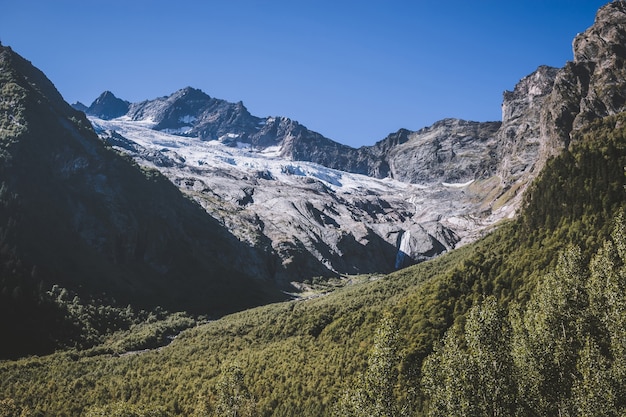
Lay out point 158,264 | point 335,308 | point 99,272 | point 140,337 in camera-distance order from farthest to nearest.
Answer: point 158,264 < point 99,272 < point 140,337 < point 335,308

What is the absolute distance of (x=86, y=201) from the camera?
610 feet

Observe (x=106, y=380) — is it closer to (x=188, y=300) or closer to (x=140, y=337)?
(x=140, y=337)

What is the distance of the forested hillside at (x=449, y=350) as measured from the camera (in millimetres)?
42656

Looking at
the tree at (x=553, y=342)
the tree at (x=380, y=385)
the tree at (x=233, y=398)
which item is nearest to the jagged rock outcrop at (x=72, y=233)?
the tree at (x=233, y=398)

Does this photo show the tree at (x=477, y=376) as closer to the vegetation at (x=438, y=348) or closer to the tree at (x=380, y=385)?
the vegetation at (x=438, y=348)

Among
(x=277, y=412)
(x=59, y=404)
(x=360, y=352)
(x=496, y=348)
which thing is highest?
(x=496, y=348)

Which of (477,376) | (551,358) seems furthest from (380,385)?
(551,358)

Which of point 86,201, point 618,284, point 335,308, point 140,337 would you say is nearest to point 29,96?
point 86,201

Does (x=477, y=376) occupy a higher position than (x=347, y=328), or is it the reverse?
(x=477, y=376)

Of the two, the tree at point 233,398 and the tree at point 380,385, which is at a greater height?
the tree at point 380,385

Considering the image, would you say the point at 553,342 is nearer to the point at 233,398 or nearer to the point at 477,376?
the point at 477,376

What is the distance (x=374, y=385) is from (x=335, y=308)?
6164 cm

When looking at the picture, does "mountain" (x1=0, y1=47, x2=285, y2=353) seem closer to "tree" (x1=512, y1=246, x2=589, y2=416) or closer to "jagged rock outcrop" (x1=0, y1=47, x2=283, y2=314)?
"jagged rock outcrop" (x1=0, y1=47, x2=283, y2=314)

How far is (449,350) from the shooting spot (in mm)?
43500
